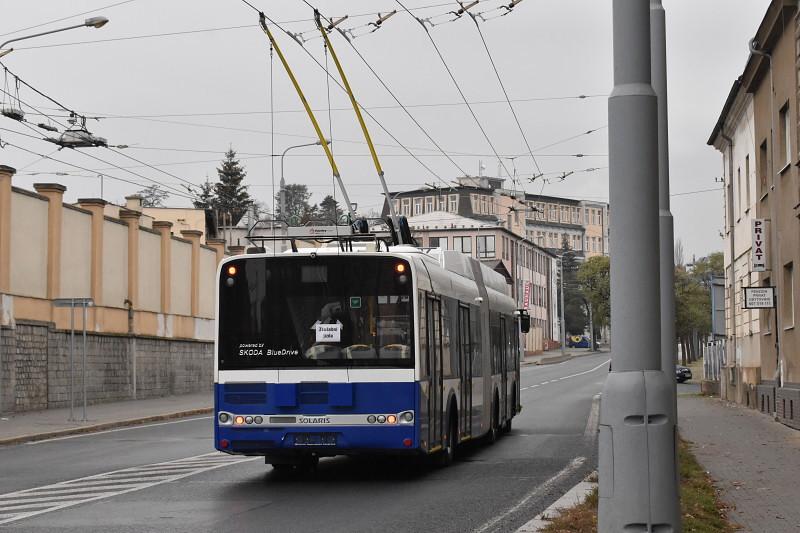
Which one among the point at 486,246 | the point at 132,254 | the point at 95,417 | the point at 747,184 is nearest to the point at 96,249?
the point at 132,254

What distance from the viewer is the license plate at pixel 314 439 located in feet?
51.1

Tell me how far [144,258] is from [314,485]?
32.2 m

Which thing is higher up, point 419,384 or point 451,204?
point 451,204

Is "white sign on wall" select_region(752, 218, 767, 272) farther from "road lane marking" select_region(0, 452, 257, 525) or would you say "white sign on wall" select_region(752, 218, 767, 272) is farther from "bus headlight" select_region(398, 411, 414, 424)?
"bus headlight" select_region(398, 411, 414, 424)

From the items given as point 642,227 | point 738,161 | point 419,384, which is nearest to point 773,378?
point 738,161

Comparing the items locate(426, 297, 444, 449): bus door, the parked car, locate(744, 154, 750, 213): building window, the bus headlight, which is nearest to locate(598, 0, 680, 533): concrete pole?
the bus headlight

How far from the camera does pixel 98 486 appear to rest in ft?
51.0

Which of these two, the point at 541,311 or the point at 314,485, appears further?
the point at 541,311

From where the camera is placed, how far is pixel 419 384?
15656 millimetres

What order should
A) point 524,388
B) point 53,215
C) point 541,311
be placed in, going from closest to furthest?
A: point 53,215
point 524,388
point 541,311

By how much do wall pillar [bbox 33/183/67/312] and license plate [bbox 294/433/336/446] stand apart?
2453 cm

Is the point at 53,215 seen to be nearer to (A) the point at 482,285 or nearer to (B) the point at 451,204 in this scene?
(A) the point at 482,285

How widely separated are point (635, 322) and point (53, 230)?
33.3 m

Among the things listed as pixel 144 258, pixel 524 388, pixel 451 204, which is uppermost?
pixel 451 204
